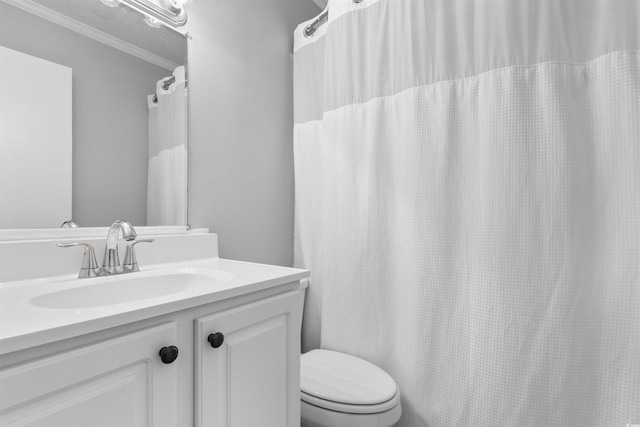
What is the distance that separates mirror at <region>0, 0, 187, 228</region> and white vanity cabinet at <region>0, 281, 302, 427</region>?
2.00ft

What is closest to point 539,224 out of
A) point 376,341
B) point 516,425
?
point 516,425

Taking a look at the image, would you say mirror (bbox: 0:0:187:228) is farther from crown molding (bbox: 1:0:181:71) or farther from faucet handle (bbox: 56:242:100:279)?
faucet handle (bbox: 56:242:100:279)

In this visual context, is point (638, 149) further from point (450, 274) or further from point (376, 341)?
point (376, 341)

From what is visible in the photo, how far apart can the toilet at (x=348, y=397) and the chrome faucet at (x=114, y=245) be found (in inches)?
30.1

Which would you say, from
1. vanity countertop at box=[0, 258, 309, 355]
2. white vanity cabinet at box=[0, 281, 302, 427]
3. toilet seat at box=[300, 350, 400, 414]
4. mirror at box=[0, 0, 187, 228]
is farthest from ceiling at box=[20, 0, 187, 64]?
toilet seat at box=[300, 350, 400, 414]

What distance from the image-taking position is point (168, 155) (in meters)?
1.26

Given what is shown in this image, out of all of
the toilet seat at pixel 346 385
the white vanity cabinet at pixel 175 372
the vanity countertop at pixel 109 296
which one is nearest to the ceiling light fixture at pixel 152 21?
the vanity countertop at pixel 109 296

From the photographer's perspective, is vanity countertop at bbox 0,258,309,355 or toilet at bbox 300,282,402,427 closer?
vanity countertop at bbox 0,258,309,355

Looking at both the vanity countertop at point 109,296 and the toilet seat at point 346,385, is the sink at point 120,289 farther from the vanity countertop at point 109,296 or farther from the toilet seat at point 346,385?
the toilet seat at point 346,385

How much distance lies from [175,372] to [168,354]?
0.20 feet

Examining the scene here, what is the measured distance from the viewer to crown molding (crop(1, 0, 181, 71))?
959mm

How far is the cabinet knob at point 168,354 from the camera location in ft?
2.14

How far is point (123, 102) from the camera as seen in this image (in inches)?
45.0

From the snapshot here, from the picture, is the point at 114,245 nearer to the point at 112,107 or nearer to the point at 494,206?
the point at 112,107
